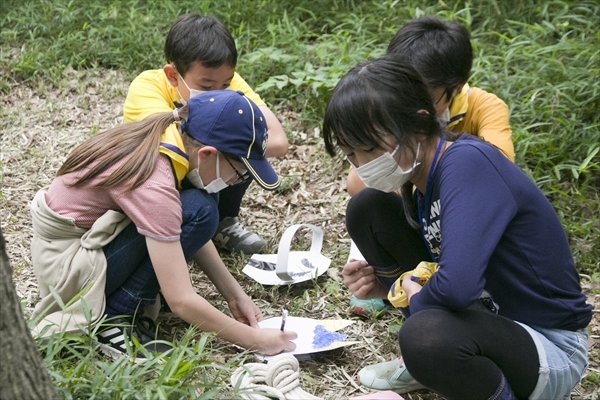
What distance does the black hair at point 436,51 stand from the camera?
2791 millimetres

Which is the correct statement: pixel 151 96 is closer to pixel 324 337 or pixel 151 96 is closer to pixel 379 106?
pixel 324 337

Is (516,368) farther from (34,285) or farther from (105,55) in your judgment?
(105,55)

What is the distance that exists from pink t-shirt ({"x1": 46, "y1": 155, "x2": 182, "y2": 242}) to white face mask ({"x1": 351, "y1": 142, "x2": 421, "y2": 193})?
574 mm

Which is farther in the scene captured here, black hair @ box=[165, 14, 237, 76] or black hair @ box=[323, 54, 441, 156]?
black hair @ box=[165, 14, 237, 76]

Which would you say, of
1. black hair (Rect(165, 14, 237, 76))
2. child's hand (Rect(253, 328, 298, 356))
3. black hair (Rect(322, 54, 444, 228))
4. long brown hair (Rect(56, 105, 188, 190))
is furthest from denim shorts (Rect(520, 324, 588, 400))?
black hair (Rect(165, 14, 237, 76))

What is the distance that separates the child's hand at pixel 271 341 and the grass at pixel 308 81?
0.14 metres

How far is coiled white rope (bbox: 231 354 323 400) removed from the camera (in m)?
2.14

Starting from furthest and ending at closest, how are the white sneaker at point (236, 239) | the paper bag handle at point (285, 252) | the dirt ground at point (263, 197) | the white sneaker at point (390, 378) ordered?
the white sneaker at point (236, 239), the paper bag handle at point (285, 252), the dirt ground at point (263, 197), the white sneaker at point (390, 378)

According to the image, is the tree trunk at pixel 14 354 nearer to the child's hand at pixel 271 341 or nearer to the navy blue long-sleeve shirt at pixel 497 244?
the child's hand at pixel 271 341

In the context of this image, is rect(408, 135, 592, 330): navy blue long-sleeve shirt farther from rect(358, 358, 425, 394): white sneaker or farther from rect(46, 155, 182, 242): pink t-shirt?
rect(46, 155, 182, 242): pink t-shirt

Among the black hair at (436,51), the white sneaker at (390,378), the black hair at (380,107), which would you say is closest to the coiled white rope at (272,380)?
the white sneaker at (390,378)

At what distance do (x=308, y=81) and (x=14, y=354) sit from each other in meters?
2.99

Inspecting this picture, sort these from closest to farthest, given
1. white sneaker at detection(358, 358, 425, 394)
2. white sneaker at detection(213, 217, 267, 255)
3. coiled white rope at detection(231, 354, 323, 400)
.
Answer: coiled white rope at detection(231, 354, 323, 400), white sneaker at detection(358, 358, 425, 394), white sneaker at detection(213, 217, 267, 255)

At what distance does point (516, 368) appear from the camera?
202 centimetres
